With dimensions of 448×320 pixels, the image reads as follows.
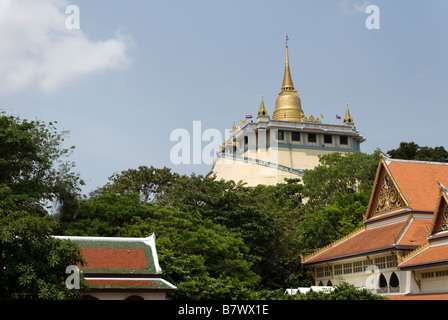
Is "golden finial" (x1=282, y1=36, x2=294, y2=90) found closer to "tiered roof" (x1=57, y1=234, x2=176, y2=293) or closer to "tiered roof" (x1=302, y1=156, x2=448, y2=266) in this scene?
"tiered roof" (x1=302, y1=156, x2=448, y2=266)

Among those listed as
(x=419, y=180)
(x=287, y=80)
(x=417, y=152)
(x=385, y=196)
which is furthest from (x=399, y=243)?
(x=287, y=80)

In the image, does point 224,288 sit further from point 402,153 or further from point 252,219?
point 402,153

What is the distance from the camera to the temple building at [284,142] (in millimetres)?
65750

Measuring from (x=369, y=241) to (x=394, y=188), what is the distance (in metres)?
3.05

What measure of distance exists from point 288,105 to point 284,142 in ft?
24.0

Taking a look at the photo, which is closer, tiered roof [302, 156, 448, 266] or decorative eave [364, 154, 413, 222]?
tiered roof [302, 156, 448, 266]

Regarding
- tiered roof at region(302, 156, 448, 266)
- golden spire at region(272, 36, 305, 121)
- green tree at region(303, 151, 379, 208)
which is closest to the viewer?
tiered roof at region(302, 156, 448, 266)

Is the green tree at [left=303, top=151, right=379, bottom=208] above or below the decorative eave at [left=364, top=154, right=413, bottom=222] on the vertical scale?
above

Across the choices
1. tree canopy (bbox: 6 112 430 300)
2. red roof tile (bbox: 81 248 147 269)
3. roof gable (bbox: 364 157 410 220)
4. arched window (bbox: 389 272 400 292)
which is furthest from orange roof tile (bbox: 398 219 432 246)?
red roof tile (bbox: 81 248 147 269)

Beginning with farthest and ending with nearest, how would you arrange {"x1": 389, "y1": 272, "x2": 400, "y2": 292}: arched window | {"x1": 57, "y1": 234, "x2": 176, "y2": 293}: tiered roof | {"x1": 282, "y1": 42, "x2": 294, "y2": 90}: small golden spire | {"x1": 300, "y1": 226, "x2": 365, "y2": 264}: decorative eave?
{"x1": 282, "y1": 42, "x2": 294, "y2": 90}: small golden spire → {"x1": 300, "y1": 226, "x2": 365, "y2": 264}: decorative eave → {"x1": 389, "y1": 272, "x2": 400, "y2": 292}: arched window → {"x1": 57, "y1": 234, "x2": 176, "y2": 293}: tiered roof

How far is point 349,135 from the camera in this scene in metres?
70.9

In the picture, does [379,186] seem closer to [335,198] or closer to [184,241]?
[335,198]

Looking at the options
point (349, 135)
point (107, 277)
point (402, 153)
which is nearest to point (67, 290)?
point (107, 277)

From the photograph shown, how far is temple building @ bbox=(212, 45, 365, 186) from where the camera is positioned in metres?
65.8
